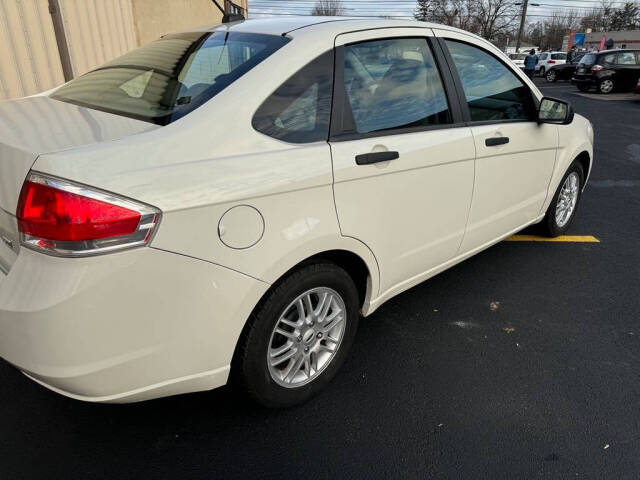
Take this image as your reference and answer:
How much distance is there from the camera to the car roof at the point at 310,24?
234cm

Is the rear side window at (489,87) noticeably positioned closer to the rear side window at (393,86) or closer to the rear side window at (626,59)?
the rear side window at (393,86)

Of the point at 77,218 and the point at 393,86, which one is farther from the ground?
the point at 393,86

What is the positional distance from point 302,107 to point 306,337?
106 cm

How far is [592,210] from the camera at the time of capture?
537 centimetres

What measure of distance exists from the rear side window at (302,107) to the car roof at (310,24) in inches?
8.1

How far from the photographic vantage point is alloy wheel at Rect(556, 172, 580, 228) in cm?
427

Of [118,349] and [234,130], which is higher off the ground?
[234,130]

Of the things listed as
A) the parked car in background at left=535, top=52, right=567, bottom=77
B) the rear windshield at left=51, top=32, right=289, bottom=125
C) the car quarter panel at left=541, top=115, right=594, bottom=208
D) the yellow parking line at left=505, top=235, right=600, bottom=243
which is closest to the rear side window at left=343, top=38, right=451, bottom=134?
the rear windshield at left=51, top=32, right=289, bottom=125

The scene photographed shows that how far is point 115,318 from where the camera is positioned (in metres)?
1.66

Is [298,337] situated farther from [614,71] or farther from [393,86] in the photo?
[614,71]

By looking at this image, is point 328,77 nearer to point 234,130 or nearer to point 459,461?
point 234,130

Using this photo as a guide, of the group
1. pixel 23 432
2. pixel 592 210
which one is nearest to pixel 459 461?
pixel 23 432

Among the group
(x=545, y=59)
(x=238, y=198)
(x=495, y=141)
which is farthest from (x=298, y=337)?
(x=545, y=59)

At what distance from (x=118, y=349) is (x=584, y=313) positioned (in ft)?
9.63
